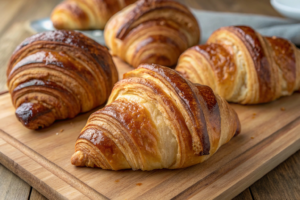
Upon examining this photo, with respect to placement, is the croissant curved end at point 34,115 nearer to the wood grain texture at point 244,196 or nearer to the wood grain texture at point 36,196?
the wood grain texture at point 36,196

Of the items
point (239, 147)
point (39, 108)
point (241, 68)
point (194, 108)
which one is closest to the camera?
point (194, 108)

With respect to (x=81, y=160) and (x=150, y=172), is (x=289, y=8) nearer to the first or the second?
(x=150, y=172)

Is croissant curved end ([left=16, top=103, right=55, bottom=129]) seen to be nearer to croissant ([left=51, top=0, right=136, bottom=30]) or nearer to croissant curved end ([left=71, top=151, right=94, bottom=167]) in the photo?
croissant curved end ([left=71, top=151, right=94, bottom=167])

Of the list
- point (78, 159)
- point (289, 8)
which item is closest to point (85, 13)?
point (289, 8)

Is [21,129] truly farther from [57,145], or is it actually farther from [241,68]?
[241,68]

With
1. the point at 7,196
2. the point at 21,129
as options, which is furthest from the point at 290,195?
the point at 21,129

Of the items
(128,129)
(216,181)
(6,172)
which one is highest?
(128,129)

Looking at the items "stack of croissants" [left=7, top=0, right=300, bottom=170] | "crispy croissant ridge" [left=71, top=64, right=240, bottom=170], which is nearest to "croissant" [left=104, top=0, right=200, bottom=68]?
"stack of croissants" [left=7, top=0, right=300, bottom=170]
